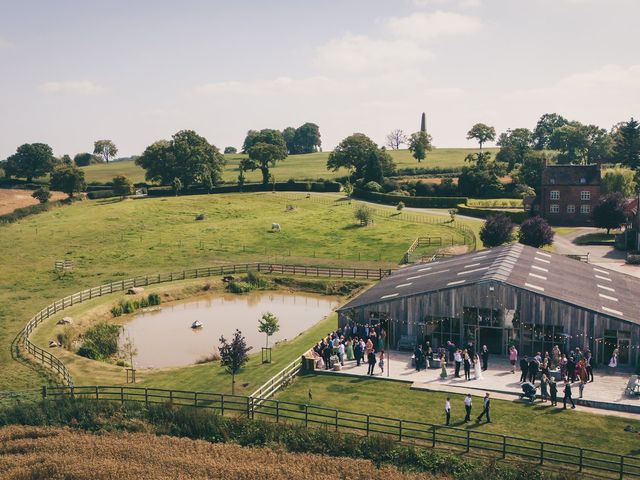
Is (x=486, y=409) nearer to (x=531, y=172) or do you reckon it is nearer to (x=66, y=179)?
(x=531, y=172)

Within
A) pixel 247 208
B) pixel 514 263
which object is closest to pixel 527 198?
pixel 247 208

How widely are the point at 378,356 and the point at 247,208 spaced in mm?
63872

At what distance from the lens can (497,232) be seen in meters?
64.0

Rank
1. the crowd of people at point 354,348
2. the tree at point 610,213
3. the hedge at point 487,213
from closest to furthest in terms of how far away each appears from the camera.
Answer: the crowd of people at point 354,348 < the tree at point 610,213 < the hedge at point 487,213

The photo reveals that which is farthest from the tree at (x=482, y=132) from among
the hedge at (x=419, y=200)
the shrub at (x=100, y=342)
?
the shrub at (x=100, y=342)

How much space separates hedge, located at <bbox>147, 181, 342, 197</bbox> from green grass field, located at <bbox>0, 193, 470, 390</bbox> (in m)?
9.63

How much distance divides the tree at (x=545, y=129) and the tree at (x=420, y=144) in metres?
29.6

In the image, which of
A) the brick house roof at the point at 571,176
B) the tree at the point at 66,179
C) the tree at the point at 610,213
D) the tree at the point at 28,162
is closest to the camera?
the tree at the point at 610,213

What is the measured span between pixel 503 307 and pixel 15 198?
302 feet

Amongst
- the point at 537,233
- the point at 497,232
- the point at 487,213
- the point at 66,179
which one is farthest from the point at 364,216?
the point at 66,179

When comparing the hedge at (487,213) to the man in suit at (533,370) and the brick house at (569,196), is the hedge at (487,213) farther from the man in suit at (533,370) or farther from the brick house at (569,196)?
the man in suit at (533,370)

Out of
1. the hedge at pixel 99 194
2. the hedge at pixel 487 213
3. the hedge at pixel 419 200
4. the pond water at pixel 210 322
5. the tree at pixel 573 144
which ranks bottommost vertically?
the pond water at pixel 210 322

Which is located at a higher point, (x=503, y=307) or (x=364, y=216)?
(x=364, y=216)

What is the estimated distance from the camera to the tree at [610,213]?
70.6m
